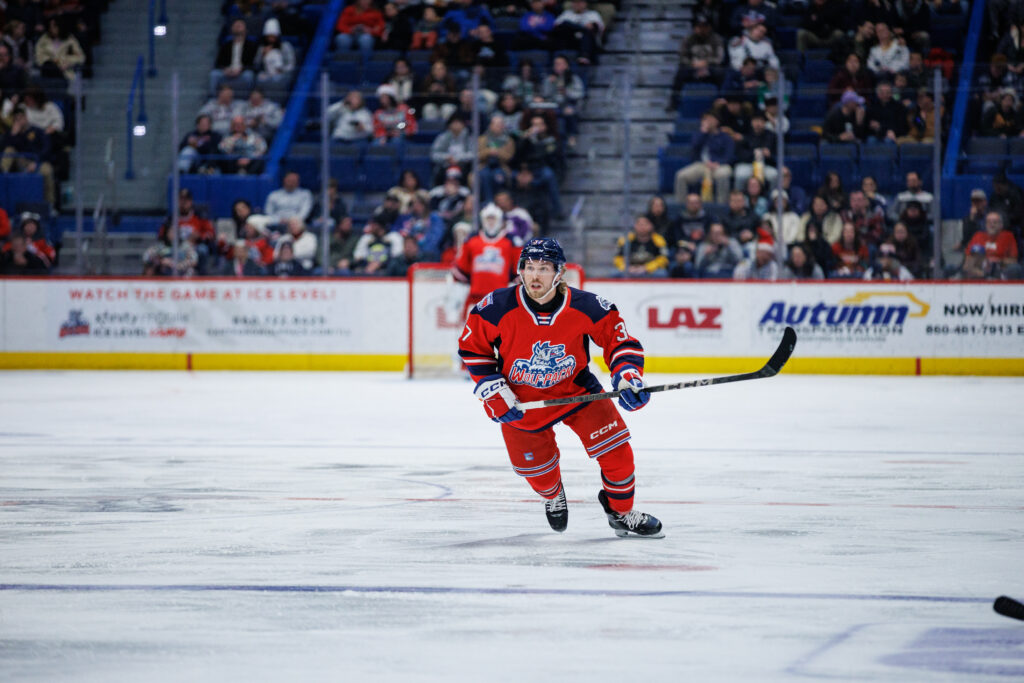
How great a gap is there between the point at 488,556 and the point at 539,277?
3.10 feet

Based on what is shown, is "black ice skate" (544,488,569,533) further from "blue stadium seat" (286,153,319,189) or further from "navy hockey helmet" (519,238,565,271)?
"blue stadium seat" (286,153,319,189)

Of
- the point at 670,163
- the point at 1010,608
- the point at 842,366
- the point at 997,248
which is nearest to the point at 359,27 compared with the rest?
the point at 670,163

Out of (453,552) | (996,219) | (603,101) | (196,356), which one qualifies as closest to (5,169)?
(196,356)

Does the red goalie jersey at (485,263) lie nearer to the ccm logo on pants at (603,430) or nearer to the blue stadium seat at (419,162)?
the blue stadium seat at (419,162)

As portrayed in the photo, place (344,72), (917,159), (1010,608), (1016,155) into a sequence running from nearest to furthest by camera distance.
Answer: (1010,608) < (1016,155) < (917,159) < (344,72)

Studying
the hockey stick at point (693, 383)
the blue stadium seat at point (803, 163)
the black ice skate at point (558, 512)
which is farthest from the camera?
the blue stadium seat at point (803, 163)

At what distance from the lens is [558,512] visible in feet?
16.5

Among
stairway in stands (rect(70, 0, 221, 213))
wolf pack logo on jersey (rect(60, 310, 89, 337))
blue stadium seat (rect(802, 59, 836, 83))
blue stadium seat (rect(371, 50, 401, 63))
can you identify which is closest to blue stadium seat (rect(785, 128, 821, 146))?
blue stadium seat (rect(802, 59, 836, 83))

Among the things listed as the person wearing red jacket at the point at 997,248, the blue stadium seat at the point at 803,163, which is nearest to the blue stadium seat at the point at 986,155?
the person wearing red jacket at the point at 997,248

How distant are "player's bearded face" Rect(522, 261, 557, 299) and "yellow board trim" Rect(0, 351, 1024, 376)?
8.94 metres

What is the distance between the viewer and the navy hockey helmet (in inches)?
191

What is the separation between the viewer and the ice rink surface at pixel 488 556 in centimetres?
324

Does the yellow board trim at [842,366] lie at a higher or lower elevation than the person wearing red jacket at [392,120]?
lower

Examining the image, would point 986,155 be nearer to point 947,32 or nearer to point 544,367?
point 947,32
